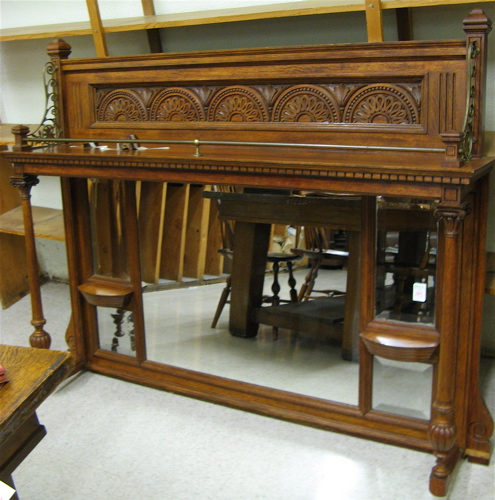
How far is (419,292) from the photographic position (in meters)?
2.45

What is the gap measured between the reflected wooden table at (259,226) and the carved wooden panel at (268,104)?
1.08 ft

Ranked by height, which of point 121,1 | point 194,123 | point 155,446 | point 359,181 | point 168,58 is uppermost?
point 121,1

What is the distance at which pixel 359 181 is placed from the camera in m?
2.13

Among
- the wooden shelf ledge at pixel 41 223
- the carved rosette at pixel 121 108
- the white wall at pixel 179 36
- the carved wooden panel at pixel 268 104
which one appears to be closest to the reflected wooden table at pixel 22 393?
the carved wooden panel at pixel 268 104

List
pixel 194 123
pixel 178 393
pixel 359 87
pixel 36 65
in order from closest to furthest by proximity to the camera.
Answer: pixel 359 87 → pixel 194 123 → pixel 178 393 → pixel 36 65

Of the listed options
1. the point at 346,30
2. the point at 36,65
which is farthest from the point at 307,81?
the point at 36,65

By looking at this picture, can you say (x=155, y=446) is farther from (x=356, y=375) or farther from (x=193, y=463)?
(x=356, y=375)

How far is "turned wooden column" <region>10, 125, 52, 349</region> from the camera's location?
9.59 ft

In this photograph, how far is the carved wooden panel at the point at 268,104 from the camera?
7.88 ft

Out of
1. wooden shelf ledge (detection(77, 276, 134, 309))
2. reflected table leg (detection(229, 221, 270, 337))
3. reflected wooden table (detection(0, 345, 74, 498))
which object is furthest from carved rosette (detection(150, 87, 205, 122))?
reflected wooden table (detection(0, 345, 74, 498))

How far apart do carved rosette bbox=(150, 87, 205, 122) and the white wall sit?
30.4 inches

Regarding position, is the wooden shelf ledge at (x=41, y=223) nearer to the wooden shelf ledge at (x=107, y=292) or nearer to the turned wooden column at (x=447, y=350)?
the wooden shelf ledge at (x=107, y=292)

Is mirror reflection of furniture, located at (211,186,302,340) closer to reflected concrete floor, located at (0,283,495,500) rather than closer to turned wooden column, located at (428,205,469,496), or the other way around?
reflected concrete floor, located at (0,283,495,500)

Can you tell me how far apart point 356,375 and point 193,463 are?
0.75 metres
